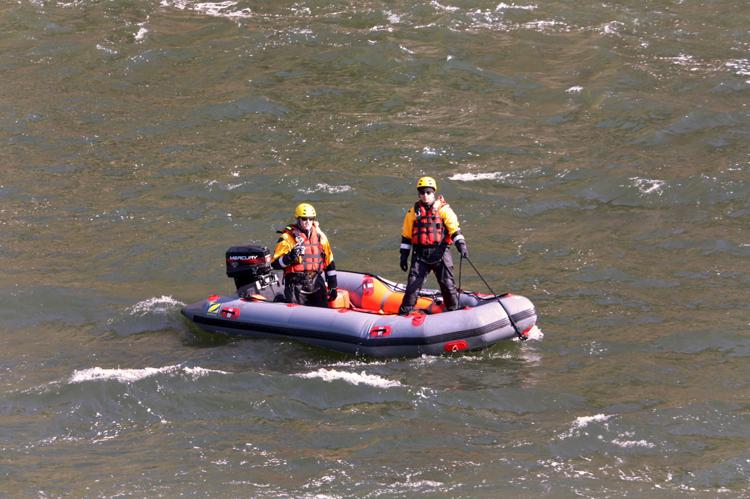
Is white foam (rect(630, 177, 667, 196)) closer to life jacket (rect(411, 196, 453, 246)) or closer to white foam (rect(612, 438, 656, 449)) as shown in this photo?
life jacket (rect(411, 196, 453, 246))

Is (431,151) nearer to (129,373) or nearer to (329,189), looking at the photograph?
(329,189)

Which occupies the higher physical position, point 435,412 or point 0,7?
point 0,7

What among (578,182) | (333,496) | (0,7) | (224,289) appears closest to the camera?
(333,496)

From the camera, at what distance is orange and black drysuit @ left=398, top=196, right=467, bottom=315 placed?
495 inches

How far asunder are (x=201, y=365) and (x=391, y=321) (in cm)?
217

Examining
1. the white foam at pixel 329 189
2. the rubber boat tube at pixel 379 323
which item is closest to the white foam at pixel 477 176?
the white foam at pixel 329 189

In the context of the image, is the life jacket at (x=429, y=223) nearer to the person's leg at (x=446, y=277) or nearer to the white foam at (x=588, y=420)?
the person's leg at (x=446, y=277)

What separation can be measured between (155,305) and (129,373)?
2.63m

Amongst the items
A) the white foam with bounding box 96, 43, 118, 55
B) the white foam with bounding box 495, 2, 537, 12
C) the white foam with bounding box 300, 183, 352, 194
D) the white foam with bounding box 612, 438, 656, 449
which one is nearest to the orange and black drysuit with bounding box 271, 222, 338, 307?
the white foam with bounding box 612, 438, 656, 449

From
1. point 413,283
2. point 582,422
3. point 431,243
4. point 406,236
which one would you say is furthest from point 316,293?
point 582,422

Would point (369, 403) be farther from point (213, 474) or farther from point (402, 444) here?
point (213, 474)

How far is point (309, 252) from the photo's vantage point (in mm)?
12906

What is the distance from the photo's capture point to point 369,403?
11.0 metres

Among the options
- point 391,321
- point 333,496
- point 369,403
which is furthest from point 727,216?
point 333,496
